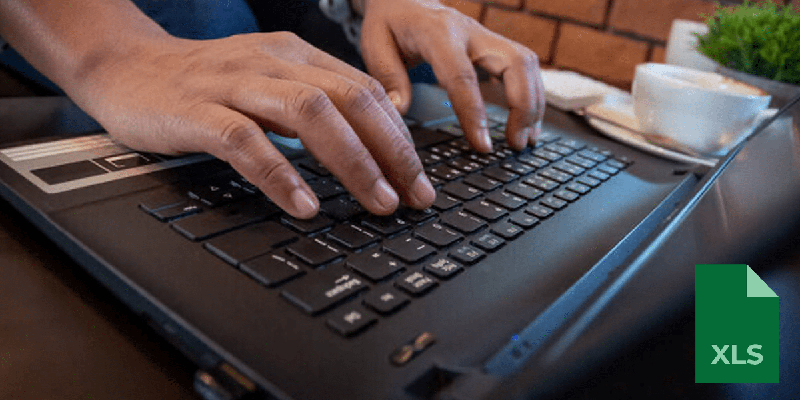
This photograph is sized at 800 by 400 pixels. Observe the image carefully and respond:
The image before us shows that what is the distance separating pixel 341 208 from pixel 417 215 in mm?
47

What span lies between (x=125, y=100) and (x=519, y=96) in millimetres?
362

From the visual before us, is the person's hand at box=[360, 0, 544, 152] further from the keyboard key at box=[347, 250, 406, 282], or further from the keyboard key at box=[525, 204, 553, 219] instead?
the keyboard key at box=[347, 250, 406, 282]

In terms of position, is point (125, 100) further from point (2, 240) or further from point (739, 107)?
point (739, 107)

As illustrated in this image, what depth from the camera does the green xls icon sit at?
0.23 meters

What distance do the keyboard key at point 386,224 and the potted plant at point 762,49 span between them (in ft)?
1.95

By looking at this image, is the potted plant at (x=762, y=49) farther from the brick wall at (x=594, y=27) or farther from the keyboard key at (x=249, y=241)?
the keyboard key at (x=249, y=241)

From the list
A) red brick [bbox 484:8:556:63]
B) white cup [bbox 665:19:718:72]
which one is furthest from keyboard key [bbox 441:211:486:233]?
red brick [bbox 484:8:556:63]

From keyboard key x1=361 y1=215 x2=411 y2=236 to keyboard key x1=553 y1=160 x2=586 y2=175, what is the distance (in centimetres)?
20

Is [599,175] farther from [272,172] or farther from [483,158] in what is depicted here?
[272,172]

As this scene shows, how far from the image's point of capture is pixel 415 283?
0.26 m

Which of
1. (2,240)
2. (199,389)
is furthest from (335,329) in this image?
(2,240)

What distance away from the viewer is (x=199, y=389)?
0.68ft

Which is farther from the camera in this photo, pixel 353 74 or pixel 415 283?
pixel 353 74

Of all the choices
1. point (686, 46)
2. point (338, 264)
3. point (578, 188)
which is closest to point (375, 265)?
point (338, 264)
